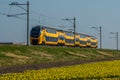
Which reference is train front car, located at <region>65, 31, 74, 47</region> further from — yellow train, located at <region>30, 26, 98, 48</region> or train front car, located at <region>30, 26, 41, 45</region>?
train front car, located at <region>30, 26, 41, 45</region>

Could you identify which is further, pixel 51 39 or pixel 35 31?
pixel 51 39

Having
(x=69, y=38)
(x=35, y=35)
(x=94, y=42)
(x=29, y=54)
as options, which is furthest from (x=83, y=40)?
(x=29, y=54)

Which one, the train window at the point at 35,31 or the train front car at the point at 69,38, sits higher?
the train window at the point at 35,31

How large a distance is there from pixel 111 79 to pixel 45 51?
4469 cm

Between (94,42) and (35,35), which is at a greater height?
(35,35)

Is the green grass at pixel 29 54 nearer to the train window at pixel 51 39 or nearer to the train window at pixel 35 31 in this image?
the train window at pixel 51 39

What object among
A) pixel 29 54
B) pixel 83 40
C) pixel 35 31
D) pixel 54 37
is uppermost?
pixel 35 31

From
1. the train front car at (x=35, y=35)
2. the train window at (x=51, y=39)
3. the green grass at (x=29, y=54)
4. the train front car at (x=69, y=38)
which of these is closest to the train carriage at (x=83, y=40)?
the train front car at (x=69, y=38)

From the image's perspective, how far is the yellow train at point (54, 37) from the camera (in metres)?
69.4

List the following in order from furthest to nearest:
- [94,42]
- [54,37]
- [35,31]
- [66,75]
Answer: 1. [94,42]
2. [54,37]
3. [35,31]
4. [66,75]

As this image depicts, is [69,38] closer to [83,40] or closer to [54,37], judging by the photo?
[83,40]

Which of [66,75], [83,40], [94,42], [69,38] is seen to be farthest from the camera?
[94,42]

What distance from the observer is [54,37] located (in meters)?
76.0

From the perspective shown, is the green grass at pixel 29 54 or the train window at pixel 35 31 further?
the train window at pixel 35 31
